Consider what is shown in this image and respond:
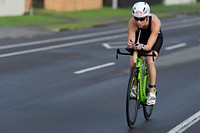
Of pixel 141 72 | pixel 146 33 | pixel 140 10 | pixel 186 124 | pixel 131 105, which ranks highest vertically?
pixel 140 10

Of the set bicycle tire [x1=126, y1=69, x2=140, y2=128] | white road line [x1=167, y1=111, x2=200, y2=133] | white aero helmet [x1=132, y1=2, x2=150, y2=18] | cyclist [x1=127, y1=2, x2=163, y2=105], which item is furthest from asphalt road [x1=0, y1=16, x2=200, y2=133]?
white aero helmet [x1=132, y1=2, x2=150, y2=18]

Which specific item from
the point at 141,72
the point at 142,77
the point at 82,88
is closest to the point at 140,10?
the point at 141,72

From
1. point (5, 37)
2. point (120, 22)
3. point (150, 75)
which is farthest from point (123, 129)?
point (120, 22)

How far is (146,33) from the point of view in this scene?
10148 millimetres

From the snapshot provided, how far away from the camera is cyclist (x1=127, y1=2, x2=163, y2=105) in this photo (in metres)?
9.62

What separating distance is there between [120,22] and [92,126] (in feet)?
94.7

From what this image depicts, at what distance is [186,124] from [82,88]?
3931 mm

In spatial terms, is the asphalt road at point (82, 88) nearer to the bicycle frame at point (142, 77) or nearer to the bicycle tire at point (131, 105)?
the bicycle tire at point (131, 105)

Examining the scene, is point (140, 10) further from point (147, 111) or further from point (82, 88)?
point (82, 88)

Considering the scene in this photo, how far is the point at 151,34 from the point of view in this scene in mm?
9953

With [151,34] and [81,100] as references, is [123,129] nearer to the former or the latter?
[151,34]

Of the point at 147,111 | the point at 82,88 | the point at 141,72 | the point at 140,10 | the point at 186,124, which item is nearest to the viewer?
the point at 140,10

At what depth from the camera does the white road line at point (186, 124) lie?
378 inches

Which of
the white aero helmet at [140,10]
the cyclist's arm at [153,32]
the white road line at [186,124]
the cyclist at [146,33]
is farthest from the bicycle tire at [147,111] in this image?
the white aero helmet at [140,10]
